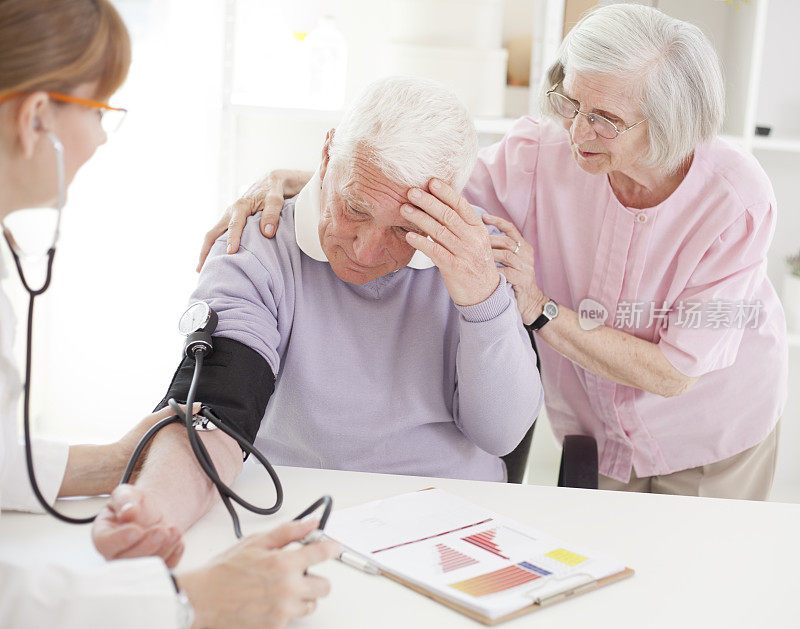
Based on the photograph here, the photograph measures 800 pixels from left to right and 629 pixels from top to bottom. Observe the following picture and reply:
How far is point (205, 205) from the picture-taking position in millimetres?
2824

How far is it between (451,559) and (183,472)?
35cm

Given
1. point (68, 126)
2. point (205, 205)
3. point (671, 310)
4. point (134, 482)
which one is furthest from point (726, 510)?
point (205, 205)

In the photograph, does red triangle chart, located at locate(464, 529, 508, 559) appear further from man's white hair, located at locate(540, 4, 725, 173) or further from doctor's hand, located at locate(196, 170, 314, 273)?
man's white hair, located at locate(540, 4, 725, 173)

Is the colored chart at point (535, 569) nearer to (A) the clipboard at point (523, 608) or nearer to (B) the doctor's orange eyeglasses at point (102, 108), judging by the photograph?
(A) the clipboard at point (523, 608)

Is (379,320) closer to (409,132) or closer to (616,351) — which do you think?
(409,132)

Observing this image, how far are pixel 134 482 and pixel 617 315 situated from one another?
1.01 meters

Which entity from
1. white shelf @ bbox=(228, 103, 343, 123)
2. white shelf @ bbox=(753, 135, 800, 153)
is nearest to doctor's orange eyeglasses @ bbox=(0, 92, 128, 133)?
white shelf @ bbox=(228, 103, 343, 123)

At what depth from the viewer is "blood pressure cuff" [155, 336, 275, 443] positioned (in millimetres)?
1208

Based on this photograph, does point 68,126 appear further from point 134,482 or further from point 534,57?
point 534,57

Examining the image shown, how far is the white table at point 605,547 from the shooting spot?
912 millimetres

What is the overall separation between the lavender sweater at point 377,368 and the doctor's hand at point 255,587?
0.54 meters

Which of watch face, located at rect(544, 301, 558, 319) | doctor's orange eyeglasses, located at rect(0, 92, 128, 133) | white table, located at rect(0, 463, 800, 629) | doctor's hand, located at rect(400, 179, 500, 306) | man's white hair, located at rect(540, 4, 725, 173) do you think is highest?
man's white hair, located at rect(540, 4, 725, 173)

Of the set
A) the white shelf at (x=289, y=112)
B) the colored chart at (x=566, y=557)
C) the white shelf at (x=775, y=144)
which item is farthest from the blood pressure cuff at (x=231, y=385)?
the white shelf at (x=775, y=144)

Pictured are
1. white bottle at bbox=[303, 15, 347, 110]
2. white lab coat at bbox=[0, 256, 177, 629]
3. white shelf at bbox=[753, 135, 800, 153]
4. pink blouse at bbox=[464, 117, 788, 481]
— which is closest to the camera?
white lab coat at bbox=[0, 256, 177, 629]
